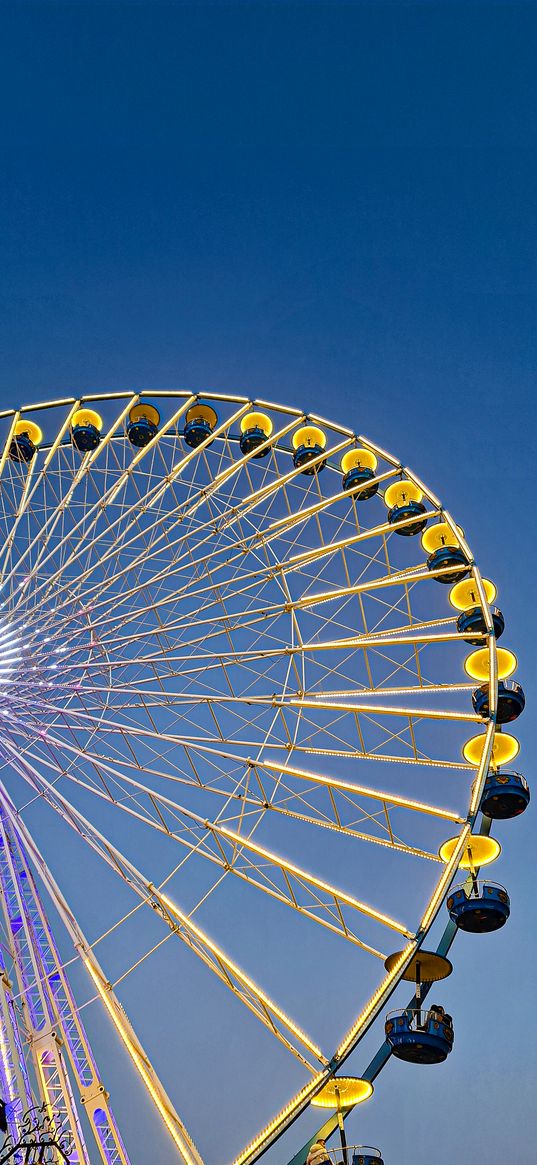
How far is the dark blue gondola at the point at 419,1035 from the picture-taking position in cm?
1478

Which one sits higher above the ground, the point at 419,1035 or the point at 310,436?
the point at 310,436

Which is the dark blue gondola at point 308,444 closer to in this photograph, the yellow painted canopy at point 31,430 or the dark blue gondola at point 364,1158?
the yellow painted canopy at point 31,430

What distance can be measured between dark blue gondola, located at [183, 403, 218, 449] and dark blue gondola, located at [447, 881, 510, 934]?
10.8 m

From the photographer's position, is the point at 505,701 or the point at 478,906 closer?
the point at 478,906

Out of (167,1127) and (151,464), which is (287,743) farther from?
(151,464)

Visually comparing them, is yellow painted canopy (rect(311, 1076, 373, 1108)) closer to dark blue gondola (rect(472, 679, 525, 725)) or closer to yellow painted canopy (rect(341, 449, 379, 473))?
dark blue gondola (rect(472, 679, 525, 725))

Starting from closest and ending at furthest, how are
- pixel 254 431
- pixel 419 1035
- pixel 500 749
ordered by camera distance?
pixel 419 1035 < pixel 500 749 < pixel 254 431

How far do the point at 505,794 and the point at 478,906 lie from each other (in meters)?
1.91

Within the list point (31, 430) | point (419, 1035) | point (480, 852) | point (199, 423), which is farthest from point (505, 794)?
point (31, 430)

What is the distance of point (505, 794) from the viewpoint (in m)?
17.3

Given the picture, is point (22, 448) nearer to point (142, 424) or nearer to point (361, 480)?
point (142, 424)

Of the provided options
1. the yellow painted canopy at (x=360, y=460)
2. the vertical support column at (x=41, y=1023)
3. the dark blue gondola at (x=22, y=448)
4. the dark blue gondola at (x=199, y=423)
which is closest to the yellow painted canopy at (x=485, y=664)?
the yellow painted canopy at (x=360, y=460)

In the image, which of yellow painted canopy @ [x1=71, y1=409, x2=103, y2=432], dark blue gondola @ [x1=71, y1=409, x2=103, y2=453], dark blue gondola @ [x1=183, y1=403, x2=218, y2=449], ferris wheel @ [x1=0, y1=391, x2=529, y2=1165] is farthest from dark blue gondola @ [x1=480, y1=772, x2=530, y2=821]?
yellow painted canopy @ [x1=71, y1=409, x2=103, y2=432]

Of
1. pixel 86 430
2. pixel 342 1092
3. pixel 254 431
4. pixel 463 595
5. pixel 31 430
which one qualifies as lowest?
pixel 342 1092
